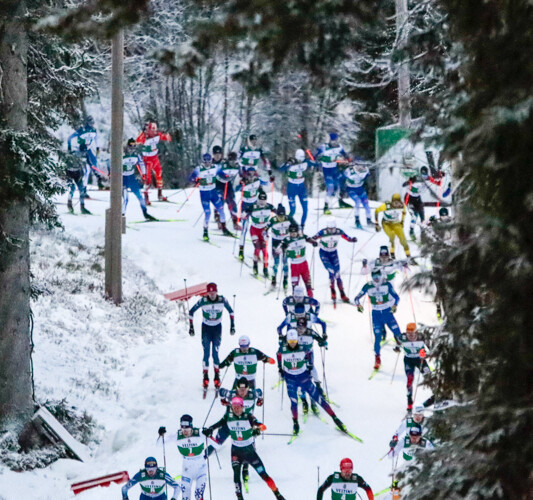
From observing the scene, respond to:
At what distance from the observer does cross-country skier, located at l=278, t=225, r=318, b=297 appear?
792 inches

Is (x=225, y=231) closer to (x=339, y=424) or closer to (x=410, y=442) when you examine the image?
(x=339, y=424)

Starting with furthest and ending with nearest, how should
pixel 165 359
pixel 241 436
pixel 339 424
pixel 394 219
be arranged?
1. pixel 394 219
2. pixel 165 359
3. pixel 339 424
4. pixel 241 436

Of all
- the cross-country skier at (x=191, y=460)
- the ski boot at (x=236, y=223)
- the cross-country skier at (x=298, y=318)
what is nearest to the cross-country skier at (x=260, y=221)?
the ski boot at (x=236, y=223)

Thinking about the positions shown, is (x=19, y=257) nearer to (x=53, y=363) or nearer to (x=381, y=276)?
(x=53, y=363)

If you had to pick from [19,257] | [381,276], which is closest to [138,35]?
[381,276]

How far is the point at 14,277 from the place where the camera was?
13562 mm

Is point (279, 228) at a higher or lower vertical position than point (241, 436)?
higher

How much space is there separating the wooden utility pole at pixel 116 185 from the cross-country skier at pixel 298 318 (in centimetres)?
453

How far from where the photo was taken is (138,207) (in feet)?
93.6

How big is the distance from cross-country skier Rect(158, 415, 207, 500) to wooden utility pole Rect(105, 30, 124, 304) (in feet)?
23.6

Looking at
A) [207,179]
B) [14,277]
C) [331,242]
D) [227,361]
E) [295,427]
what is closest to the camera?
[14,277]

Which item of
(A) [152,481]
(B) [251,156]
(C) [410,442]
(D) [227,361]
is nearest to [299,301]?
(D) [227,361]

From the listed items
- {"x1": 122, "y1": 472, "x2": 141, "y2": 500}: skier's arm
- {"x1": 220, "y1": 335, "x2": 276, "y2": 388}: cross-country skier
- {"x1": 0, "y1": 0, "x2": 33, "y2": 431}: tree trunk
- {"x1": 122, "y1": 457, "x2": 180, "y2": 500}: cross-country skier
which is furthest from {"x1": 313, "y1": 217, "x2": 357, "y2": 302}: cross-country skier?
{"x1": 122, "y1": 472, "x2": 141, "y2": 500}: skier's arm

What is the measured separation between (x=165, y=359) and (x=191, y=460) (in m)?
5.74
